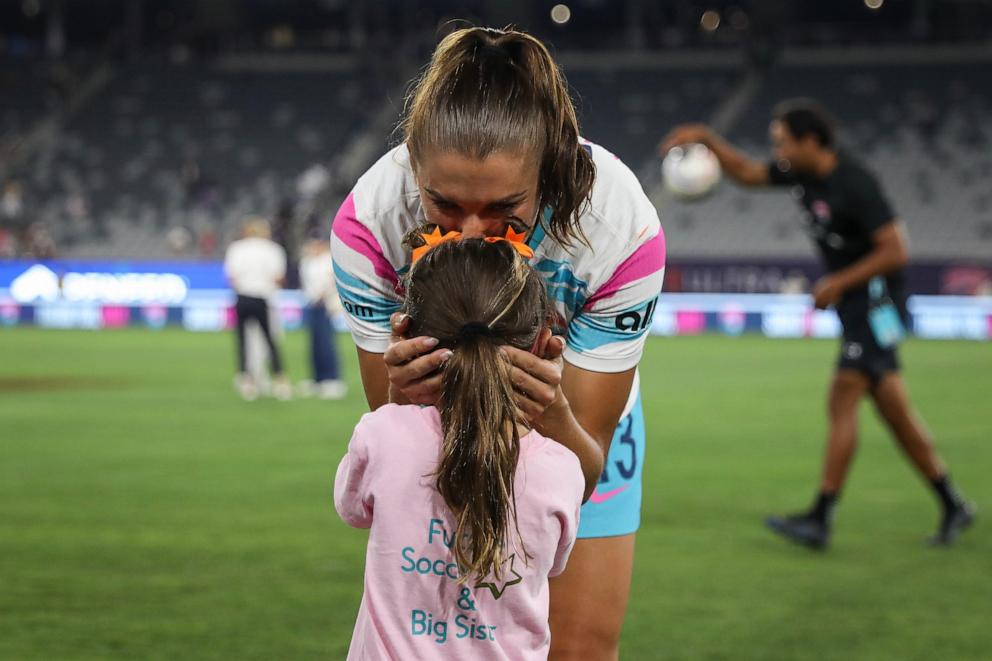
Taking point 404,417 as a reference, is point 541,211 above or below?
above

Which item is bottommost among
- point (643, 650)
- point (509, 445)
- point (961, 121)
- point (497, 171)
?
point (961, 121)

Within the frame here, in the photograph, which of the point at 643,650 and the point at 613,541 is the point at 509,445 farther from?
the point at 643,650

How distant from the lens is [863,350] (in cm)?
763

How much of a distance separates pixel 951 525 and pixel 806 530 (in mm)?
841

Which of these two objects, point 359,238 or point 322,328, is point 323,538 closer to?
point 359,238

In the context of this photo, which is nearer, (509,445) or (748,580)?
(509,445)

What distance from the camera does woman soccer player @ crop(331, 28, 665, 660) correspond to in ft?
9.57

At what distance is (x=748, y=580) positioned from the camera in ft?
22.2

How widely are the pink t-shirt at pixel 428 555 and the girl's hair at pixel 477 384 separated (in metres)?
0.05

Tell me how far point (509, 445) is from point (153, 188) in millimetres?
36791

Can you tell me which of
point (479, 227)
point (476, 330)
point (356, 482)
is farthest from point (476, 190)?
point (356, 482)

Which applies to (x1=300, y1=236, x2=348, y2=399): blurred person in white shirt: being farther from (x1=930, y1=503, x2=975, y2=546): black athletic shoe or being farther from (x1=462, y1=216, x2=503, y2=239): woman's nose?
(x1=462, y1=216, x2=503, y2=239): woman's nose

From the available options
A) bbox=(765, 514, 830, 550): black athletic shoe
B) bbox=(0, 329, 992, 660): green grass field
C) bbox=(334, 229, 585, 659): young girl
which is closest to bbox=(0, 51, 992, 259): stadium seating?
bbox=(0, 329, 992, 660): green grass field

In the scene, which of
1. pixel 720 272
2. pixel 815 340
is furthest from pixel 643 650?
pixel 720 272
